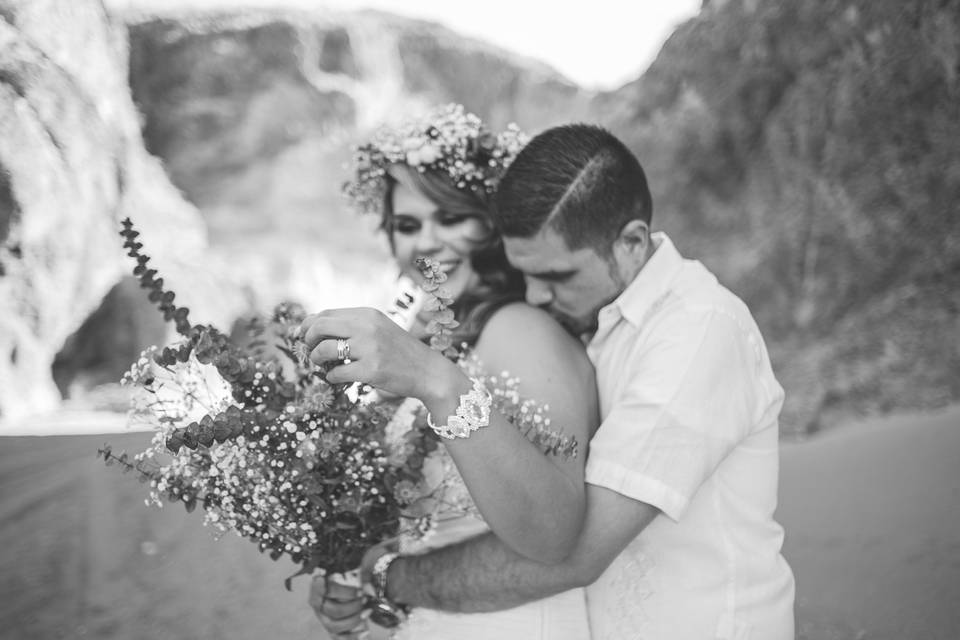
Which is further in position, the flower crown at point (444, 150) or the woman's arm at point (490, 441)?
the flower crown at point (444, 150)

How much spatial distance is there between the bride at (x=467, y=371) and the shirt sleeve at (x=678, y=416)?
14cm

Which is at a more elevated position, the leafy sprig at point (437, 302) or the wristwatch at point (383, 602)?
the leafy sprig at point (437, 302)

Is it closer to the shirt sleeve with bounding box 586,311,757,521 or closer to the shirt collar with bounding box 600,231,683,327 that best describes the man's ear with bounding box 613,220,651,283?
the shirt collar with bounding box 600,231,683,327

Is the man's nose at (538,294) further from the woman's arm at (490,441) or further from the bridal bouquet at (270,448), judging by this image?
the bridal bouquet at (270,448)

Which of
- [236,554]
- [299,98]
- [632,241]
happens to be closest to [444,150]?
[632,241]

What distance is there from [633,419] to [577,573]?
0.45 metres

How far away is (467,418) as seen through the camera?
1.49 meters

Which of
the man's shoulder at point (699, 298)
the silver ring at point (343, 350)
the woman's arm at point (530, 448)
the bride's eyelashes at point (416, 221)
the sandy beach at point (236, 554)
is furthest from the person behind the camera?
the sandy beach at point (236, 554)

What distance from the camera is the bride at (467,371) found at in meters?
1.49

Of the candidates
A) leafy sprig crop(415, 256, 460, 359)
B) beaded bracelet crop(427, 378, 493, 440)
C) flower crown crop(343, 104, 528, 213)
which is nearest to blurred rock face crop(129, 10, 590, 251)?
flower crown crop(343, 104, 528, 213)

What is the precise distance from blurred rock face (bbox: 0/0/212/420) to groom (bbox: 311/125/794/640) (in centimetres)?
210

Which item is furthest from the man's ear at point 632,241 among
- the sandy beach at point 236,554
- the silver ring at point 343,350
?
the sandy beach at point 236,554

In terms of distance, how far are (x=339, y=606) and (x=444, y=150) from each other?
1740mm

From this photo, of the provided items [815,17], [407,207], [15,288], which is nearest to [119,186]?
[15,288]
